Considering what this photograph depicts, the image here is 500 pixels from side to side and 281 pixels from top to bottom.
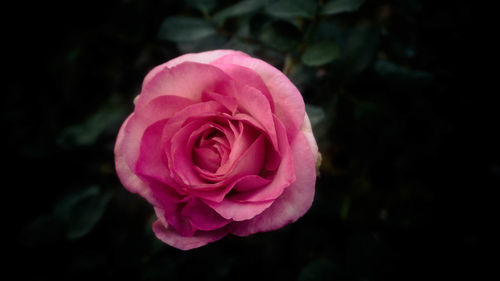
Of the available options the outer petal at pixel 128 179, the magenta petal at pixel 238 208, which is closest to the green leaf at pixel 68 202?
the outer petal at pixel 128 179

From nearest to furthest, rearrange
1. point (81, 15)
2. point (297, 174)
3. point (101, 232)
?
point (297, 174), point (101, 232), point (81, 15)

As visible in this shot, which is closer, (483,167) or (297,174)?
(297,174)

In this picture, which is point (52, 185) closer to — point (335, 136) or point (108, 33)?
point (108, 33)

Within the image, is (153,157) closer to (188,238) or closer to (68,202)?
(188,238)

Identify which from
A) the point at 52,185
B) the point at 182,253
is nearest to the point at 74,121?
the point at 52,185

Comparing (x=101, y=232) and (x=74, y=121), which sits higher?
(x=74, y=121)

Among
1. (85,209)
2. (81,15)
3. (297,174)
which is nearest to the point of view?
(297,174)

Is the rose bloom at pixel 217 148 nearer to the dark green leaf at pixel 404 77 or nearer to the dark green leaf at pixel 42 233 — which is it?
the dark green leaf at pixel 404 77
